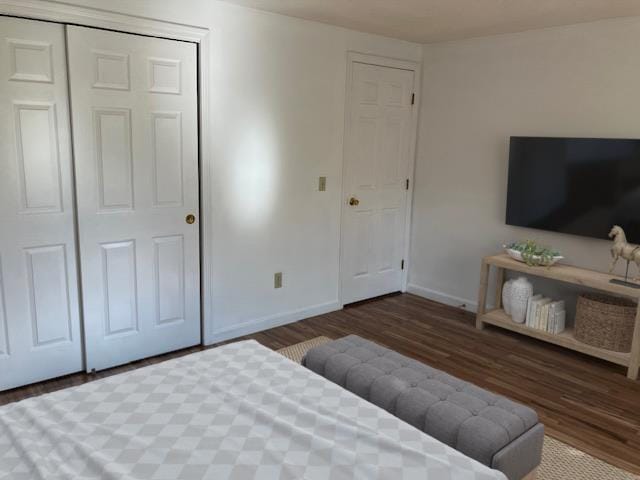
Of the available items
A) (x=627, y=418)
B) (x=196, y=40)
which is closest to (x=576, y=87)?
(x=627, y=418)

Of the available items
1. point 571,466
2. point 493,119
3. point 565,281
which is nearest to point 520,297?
point 565,281

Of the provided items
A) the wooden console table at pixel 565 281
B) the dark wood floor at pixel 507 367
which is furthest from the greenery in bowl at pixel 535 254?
the dark wood floor at pixel 507 367

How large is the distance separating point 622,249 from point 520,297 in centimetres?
78

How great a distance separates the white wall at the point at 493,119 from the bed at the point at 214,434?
9.02 ft

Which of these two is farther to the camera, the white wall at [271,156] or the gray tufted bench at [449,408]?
the white wall at [271,156]

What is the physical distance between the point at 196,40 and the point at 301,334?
2.16m

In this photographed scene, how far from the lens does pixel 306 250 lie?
4.20 m

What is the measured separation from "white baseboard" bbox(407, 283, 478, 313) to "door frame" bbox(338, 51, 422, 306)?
115 millimetres

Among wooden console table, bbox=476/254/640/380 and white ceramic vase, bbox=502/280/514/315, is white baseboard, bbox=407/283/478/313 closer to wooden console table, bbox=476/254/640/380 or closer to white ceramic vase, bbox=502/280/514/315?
Answer: wooden console table, bbox=476/254/640/380

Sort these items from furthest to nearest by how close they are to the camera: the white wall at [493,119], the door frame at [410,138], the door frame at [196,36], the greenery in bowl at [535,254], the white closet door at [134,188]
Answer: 1. the door frame at [410,138]
2. the greenery in bowl at [535,254]
3. the white wall at [493,119]
4. the white closet door at [134,188]
5. the door frame at [196,36]

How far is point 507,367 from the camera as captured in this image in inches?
138

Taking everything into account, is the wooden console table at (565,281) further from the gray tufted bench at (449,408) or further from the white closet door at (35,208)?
the white closet door at (35,208)

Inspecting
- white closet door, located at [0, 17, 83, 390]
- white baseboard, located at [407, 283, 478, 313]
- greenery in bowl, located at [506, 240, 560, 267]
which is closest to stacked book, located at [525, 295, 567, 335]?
greenery in bowl, located at [506, 240, 560, 267]

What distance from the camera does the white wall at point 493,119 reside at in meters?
3.62
